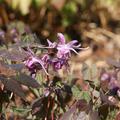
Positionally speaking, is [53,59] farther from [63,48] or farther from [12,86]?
[12,86]

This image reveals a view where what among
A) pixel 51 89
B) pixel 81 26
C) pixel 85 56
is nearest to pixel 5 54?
pixel 51 89

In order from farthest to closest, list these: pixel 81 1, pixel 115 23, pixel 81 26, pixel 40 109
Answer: pixel 115 23 < pixel 81 26 < pixel 81 1 < pixel 40 109

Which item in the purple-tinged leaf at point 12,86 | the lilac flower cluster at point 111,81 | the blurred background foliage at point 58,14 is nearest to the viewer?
the purple-tinged leaf at point 12,86

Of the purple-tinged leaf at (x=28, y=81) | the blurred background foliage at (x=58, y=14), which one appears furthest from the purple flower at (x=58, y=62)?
the blurred background foliage at (x=58, y=14)

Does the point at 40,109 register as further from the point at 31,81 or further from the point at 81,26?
the point at 81,26

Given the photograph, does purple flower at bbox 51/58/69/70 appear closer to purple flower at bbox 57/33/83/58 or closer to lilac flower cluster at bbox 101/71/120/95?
purple flower at bbox 57/33/83/58

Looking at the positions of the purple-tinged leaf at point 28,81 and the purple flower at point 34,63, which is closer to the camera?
the purple-tinged leaf at point 28,81

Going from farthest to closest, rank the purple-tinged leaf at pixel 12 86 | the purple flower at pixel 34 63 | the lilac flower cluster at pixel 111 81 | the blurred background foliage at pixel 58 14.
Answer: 1. the blurred background foliage at pixel 58 14
2. the lilac flower cluster at pixel 111 81
3. the purple flower at pixel 34 63
4. the purple-tinged leaf at pixel 12 86

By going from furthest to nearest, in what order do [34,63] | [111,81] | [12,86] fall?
[111,81] → [34,63] → [12,86]

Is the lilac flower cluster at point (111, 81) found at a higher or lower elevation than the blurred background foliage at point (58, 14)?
lower

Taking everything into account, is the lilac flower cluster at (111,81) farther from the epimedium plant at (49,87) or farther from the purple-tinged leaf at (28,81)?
the purple-tinged leaf at (28,81)

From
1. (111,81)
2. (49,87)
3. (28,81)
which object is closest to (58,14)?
(111,81)
